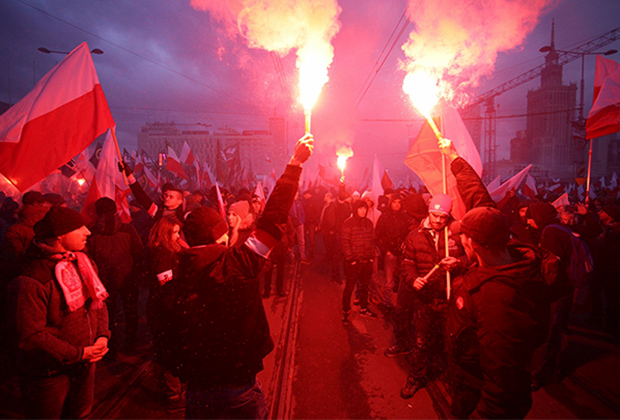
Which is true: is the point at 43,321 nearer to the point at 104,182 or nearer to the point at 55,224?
the point at 55,224

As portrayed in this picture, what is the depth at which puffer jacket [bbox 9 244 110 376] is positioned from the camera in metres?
2.27

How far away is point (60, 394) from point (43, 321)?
67 centimetres

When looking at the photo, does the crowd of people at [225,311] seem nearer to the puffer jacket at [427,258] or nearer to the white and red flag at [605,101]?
the puffer jacket at [427,258]

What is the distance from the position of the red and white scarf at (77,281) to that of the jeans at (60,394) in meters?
0.54

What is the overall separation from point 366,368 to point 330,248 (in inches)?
232

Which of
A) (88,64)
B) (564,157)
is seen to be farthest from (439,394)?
(564,157)

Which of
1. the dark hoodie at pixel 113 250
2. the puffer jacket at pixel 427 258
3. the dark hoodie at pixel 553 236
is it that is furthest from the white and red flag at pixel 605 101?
the dark hoodie at pixel 113 250

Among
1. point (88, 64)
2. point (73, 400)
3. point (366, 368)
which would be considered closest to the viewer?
point (73, 400)

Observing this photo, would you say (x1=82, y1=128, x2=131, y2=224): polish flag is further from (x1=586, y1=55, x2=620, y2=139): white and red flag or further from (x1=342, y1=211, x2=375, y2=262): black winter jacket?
(x1=586, y1=55, x2=620, y2=139): white and red flag

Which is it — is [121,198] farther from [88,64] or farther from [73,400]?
[73,400]

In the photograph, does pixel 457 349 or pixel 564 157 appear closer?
pixel 457 349

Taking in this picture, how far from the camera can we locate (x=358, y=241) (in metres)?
6.10

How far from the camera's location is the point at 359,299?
6.77 m

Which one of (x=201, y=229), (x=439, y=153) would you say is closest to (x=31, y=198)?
(x=201, y=229)
